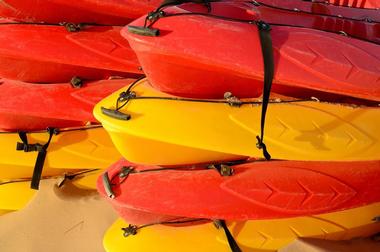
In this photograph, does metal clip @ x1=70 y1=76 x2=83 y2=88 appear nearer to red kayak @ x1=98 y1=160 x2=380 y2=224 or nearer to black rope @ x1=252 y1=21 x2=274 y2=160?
red kayak @ x1=98 y1=160 x2=380 y2=224

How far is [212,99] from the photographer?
1652 millimetres


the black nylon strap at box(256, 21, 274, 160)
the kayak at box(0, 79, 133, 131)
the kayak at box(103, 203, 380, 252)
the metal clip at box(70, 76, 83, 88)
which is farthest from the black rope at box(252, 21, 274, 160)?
the metal clip at box(70, 76, 83, 88)

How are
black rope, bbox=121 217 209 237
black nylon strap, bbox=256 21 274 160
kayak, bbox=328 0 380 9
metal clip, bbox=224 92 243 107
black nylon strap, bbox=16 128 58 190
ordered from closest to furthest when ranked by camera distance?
black nylon strap, bbox=256 21 274 160 < metal clip, bbox=224 92 243 107 < black rope, bbox=121 217 209 237 < black nylon strap, bbox=16 128 58 190 < kayak, bbox=328 0 380 9

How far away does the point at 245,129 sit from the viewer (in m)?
1.57

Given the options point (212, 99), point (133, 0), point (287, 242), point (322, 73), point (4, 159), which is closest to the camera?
point (322, 73)

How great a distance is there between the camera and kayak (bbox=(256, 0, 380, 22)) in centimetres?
221

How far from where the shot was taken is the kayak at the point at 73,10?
1.97 metres

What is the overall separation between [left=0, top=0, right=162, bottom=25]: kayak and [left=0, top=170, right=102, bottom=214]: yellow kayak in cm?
75

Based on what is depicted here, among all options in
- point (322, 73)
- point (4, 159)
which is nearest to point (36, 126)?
point (4, 159)

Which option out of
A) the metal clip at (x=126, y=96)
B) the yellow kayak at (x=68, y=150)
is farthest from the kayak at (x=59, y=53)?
the metal clip at (x=126, y=96)

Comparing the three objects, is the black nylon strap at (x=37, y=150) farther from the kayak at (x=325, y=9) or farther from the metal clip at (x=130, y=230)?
the kayak at (x=325, y=9)

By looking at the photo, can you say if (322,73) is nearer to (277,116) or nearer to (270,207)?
(277,116)

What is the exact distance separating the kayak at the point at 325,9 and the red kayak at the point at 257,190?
84 centimetres

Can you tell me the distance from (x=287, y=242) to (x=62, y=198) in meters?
1.08
